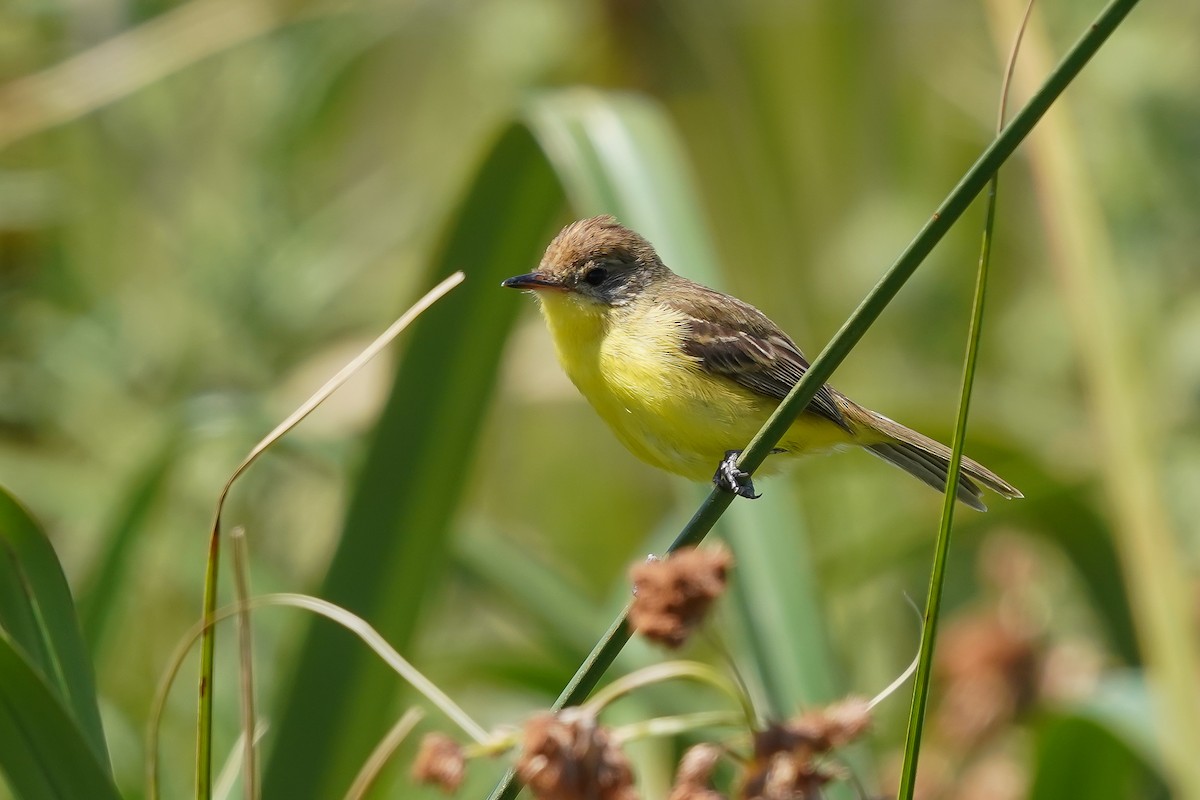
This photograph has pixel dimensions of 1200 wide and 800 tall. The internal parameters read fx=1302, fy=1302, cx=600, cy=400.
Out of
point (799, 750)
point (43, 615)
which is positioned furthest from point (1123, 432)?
point (43, 615)

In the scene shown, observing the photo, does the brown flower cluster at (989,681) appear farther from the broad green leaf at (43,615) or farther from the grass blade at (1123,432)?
the broad green leaf at (43,615)

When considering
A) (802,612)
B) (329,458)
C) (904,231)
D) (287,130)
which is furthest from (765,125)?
(802,612)

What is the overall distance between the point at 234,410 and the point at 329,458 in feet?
0.87

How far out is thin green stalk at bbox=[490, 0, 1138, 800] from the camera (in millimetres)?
1387

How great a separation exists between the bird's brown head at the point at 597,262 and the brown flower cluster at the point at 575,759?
1644mm

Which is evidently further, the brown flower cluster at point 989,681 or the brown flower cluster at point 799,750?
the brown flower cluster at point 989,681

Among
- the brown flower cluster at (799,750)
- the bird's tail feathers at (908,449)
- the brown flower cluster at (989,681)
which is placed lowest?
the brown flower cluster at (989,681)

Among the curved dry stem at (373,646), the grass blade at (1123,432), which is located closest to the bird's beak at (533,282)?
the curved dry stem at (373,646)

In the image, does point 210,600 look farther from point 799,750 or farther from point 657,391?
point 657,391

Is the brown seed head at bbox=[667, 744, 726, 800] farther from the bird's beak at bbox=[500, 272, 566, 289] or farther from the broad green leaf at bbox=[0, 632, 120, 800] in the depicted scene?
the bird's beak at bbox=[500, 272, 566, 289]

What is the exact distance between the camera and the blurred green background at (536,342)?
266cm

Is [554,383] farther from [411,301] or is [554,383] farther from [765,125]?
[411,301]

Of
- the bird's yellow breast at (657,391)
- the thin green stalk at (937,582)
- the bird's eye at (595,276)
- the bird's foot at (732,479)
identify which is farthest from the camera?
the bird's eye at (595,276)

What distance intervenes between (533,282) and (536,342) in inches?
111
